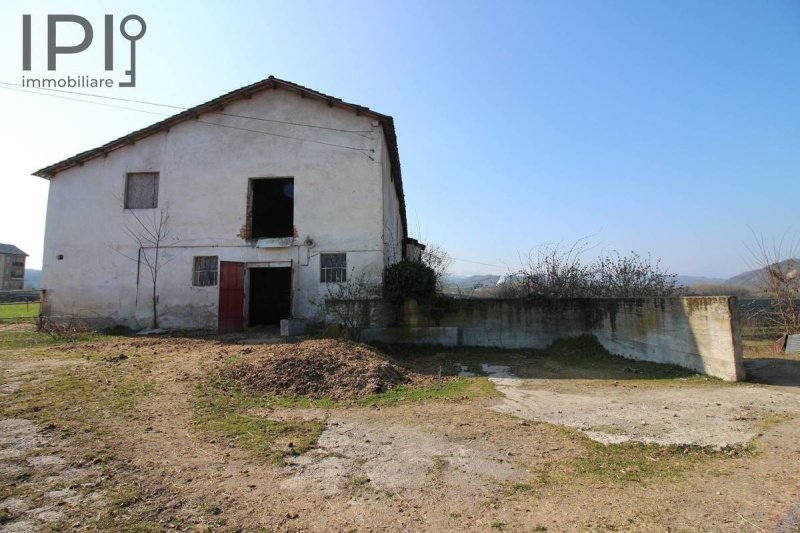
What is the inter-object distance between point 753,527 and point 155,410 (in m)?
6.08

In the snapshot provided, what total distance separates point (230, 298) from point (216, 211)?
3.09m

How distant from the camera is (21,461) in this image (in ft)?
11.4

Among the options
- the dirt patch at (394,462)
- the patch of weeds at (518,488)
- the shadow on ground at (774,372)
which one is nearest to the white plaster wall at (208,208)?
the dirt patch at (394,462)

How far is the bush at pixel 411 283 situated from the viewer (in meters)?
11.4

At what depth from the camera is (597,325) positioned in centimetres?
1042

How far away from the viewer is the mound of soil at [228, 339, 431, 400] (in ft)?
21.0

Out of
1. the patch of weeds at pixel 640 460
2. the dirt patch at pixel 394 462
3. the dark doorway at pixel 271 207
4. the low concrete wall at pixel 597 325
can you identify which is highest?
the dark doorway at pixel 271 207

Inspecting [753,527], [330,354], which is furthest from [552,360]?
[753,527]

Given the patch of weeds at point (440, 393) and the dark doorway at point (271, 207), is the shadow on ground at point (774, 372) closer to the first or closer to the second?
the patch of weeds at point (440, 393)

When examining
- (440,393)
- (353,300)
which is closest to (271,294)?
(353,300)

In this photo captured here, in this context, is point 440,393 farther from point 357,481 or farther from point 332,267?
point 332,267

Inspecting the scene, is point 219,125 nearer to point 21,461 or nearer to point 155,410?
point 155,410

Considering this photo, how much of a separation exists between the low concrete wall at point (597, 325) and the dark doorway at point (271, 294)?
18.6 ft

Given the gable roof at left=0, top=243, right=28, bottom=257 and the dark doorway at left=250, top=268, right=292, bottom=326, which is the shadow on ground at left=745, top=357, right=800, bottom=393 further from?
the gable roof at left=0, top=243, right=28, bottom=257
